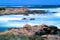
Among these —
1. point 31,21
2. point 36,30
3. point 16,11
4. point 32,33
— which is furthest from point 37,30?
point 16,11

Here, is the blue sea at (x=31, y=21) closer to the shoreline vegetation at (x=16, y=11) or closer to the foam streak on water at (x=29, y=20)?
the foam streak on water at (x=29, y=20)

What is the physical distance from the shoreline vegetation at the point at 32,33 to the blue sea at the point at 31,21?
172mm

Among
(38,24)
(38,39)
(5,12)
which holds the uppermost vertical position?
(5,12)

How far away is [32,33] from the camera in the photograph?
4.70 m

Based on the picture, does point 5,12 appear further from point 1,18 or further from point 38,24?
point 38,24

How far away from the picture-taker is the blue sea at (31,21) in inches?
196

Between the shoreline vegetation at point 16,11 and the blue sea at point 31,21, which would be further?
the shoreline vegetation at point 16,11

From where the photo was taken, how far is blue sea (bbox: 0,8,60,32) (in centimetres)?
498

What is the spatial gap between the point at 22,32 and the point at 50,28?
0.91 metres

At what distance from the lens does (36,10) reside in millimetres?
5211

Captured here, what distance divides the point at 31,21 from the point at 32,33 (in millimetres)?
509

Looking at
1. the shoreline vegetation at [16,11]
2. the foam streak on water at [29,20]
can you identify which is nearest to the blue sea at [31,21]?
the foam streak on water at [29,20]

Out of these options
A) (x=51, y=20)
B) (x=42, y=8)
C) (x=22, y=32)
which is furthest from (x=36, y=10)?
(x=22, y=32)

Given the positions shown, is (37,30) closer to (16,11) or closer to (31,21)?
(31,21)
